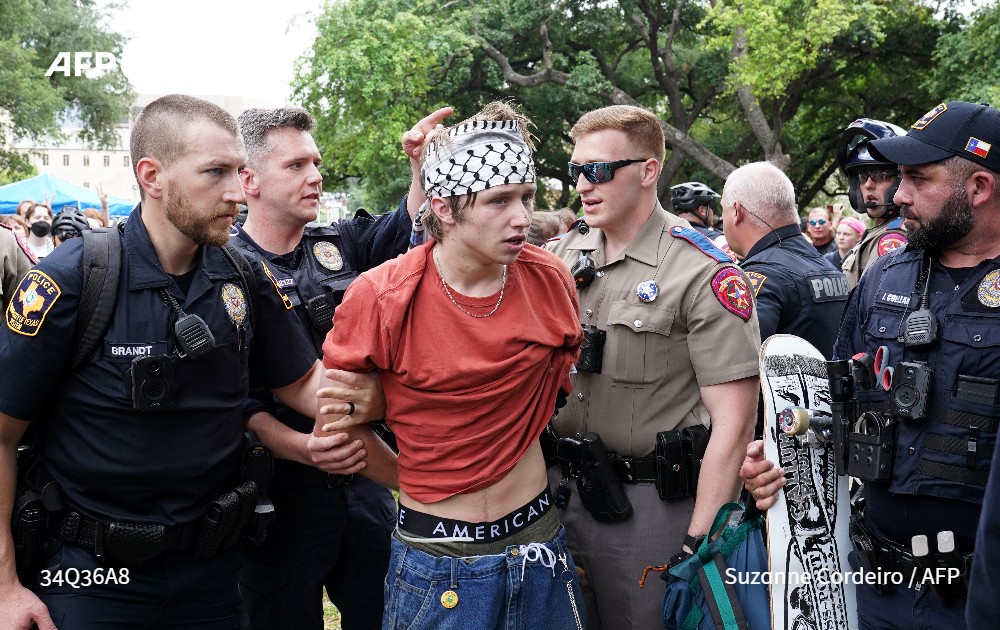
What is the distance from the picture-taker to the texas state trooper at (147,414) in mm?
2652

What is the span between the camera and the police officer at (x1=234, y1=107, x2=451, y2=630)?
360 centimetres

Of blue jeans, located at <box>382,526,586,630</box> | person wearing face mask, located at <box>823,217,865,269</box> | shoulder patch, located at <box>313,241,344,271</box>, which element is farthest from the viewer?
person wearing face mask, located at <box>823,217,865,269</box>

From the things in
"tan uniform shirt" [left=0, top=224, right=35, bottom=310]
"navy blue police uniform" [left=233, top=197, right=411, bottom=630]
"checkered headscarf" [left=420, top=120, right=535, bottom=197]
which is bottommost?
"navy blue police uniform" [left=233, top=197, right=411, bottom=630]

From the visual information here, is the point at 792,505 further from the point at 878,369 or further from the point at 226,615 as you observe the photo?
the point at 226,615

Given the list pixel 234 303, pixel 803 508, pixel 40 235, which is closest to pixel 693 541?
pixel 803 508

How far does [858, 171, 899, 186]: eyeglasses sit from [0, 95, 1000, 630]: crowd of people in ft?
6.16

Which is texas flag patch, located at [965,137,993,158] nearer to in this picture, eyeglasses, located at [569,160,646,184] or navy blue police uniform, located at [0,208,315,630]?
eyeglasses, located at [569,160,646,184]

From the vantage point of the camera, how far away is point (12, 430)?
105 inches

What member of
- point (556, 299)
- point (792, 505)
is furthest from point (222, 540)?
point (792, 505)

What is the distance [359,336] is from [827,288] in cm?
258

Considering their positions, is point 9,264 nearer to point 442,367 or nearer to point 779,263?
point 442,367

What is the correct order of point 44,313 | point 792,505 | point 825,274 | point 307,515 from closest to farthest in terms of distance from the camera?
point 44,313 → point 792,505 → point 307,515 → point 825,274

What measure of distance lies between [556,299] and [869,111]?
2577 centimetres

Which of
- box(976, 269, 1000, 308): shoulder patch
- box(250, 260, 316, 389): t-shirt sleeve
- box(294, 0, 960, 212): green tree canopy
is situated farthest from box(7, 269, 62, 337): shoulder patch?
box(294, 0, 960, 212): green tree canopy
